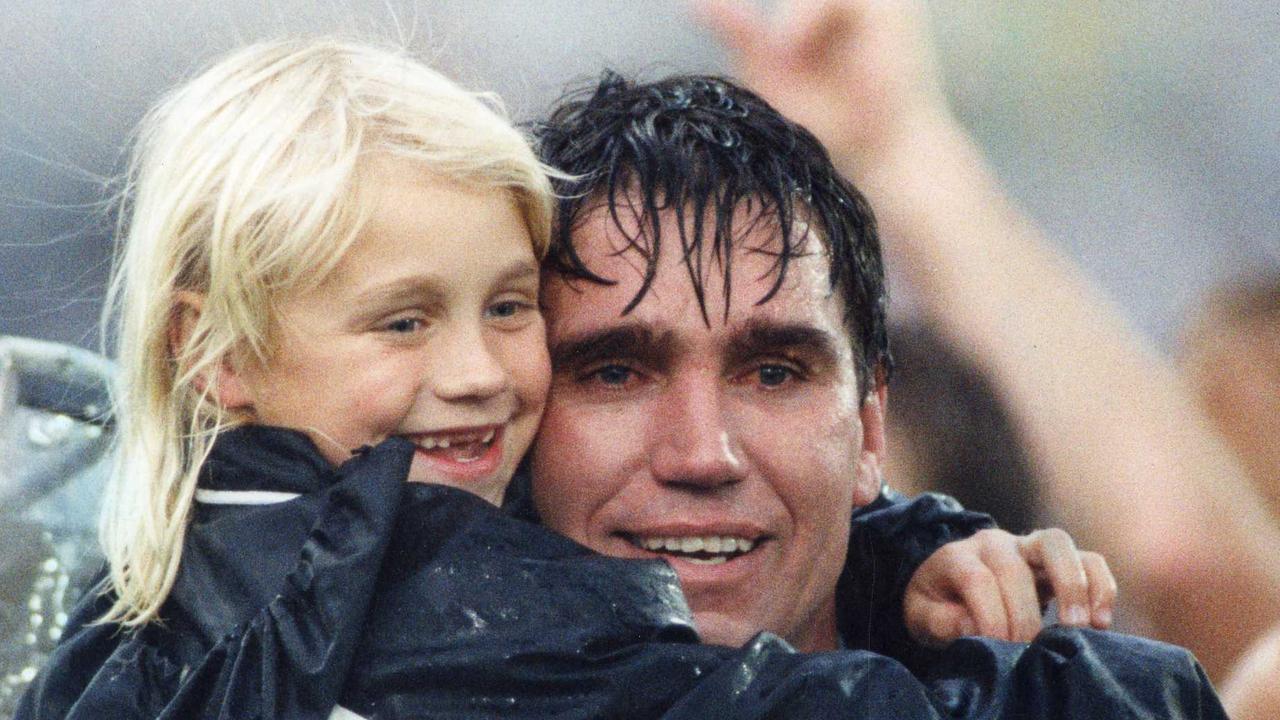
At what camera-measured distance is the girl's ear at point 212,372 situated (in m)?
1.43

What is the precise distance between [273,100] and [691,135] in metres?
0.46

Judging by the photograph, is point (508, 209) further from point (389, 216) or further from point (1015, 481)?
point (1015, 481)

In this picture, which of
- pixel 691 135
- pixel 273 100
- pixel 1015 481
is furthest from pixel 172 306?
pixel 1015 481

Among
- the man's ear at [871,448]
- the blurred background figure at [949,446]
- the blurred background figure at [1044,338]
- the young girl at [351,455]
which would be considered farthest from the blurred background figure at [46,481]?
the blurred background figure at [949,446]

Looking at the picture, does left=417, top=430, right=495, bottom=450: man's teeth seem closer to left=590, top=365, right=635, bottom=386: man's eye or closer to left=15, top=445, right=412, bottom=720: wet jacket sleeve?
left=15, top=445, right=412, bottom=720: wet jacket sleeve

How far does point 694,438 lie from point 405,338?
330 millimetres

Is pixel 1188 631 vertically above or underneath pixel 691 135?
underneath

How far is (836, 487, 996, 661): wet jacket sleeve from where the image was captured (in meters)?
1.83

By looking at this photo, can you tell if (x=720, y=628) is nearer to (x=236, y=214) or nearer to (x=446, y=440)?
(x=446, y=440)

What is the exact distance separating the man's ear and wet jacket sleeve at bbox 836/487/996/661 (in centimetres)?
6

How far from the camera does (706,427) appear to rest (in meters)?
1.59

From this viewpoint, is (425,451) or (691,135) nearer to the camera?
(425,451)

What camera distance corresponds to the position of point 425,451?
56.4 inches

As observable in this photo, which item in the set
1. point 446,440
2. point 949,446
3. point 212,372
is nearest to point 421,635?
point 446,440
